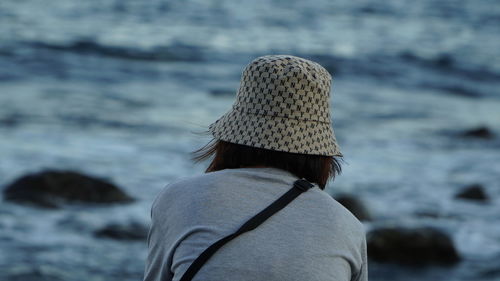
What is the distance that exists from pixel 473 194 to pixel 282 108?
26.6 ft

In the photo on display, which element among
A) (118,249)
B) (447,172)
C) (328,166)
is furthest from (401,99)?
(328,166)

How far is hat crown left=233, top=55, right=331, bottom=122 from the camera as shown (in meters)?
2.11

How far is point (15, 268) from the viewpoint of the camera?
21.9 feet

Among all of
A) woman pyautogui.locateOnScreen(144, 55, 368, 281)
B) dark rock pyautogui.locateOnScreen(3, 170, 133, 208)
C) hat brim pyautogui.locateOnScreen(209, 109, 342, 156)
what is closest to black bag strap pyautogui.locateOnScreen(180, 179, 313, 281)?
woman pyautogui.locateOnScreen(144, 55, 368, 281)

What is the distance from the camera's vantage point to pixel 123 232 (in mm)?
7738

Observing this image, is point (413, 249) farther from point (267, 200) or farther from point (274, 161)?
point (267, 200)

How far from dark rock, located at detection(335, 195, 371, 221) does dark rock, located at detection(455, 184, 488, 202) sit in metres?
1.48

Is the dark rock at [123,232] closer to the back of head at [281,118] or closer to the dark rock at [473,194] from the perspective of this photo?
the dark rock at [473,194]

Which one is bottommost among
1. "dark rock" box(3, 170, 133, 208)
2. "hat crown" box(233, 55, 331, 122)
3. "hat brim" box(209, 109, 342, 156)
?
"dark rock" box(3, 170, 133, 208)

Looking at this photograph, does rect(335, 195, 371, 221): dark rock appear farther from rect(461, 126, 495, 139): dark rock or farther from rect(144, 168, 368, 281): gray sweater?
rect(144, 168, 368, 281): gray sweater

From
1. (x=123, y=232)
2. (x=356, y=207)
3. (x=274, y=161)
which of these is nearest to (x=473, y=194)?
(x=356, y=207)

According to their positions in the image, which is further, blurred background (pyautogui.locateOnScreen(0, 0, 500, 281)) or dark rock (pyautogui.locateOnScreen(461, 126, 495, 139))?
dark rock (pyautogui.locateOnScreen(461, 126, 495, 139))

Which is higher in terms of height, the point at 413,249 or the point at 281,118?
the point at 281,118

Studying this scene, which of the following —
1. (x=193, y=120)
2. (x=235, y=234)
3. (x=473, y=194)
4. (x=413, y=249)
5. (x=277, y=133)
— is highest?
(x=277, y=133)
